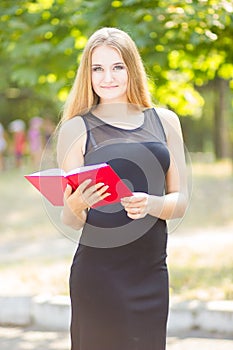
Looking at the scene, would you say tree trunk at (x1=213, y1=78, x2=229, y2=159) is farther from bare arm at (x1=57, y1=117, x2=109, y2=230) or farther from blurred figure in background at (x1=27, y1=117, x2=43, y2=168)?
bare arm at (x1=57, y1=117, x2=109, y2=230)

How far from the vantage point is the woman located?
3326 millimetres

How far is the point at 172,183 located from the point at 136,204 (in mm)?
280

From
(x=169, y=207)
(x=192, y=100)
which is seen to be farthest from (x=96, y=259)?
(x=192, y=100)

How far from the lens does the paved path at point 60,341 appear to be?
5.52 meters

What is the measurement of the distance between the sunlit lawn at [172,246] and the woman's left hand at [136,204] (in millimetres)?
358

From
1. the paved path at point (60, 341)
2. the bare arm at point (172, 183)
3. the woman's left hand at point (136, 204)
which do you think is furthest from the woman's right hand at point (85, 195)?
the paved path at point (60, 341)

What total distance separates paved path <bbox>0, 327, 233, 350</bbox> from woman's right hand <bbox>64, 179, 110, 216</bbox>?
2558 mm

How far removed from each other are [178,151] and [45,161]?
0.59m

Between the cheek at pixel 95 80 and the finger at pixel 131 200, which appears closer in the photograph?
the finger at pixel 131 200

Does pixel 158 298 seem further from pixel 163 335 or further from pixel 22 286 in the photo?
pixel 22 286

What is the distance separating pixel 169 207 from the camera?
10.9 feet

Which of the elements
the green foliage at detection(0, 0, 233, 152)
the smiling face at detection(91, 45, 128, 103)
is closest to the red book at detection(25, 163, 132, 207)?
the smiling face at detection(91, 45, 128, 103)

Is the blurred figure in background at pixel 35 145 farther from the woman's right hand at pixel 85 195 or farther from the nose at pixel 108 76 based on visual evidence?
the woman's right hand at pixel 85 195

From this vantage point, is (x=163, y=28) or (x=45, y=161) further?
(x=163, y=28)
